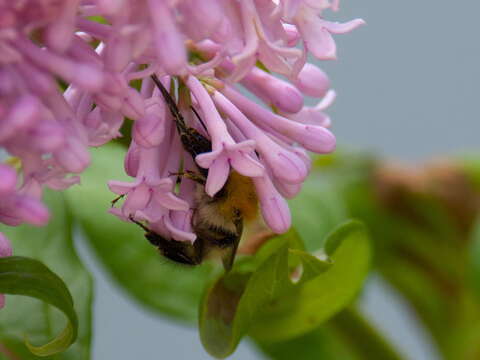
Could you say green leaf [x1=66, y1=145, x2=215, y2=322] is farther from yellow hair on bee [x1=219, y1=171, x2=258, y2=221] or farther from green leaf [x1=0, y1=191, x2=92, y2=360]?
yellow hair on bee [x1=219, y1=171, x2=258, y2=221]

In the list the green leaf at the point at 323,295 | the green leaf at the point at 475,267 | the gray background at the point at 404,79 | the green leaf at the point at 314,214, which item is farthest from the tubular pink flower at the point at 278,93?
the gray background at the point at 404,79

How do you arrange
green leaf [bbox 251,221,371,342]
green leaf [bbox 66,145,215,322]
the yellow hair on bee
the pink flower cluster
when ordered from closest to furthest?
the pink flower cluster, the yellow hair on bee, green leaf [bbox 251,221,371,342], green leaf [bbox 66,145,215,322]

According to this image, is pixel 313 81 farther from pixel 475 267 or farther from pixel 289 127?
pixel 475 267

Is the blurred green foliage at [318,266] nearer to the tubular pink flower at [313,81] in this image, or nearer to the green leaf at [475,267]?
the green leaf at [475,267]

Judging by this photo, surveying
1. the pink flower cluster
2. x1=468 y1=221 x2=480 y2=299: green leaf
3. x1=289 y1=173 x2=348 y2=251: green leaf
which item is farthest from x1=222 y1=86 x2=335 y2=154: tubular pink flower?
x1=468 y1=221 x2=480 y2=299: green leaf

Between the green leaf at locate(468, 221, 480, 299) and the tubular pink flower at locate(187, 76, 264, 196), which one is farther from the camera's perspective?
the green leaf at locate(468, 221, 480, 299)

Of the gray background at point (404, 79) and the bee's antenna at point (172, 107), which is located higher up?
the bee's antenna at point (172, 107)

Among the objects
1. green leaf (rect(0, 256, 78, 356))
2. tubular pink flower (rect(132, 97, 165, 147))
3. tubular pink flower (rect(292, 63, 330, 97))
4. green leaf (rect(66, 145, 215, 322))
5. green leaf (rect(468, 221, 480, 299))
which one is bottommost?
green leaf (rect(66, 145, 215, 322))

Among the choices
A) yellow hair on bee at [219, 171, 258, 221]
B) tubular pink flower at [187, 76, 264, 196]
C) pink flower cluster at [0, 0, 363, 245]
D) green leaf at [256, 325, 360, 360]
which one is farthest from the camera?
green leaf at [256, 325, 360, 360]

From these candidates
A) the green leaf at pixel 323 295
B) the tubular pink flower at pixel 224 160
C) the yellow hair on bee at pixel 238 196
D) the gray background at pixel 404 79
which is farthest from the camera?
the gray background at pixel 404 79

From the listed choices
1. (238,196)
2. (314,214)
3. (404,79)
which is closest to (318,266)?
(238,196)
